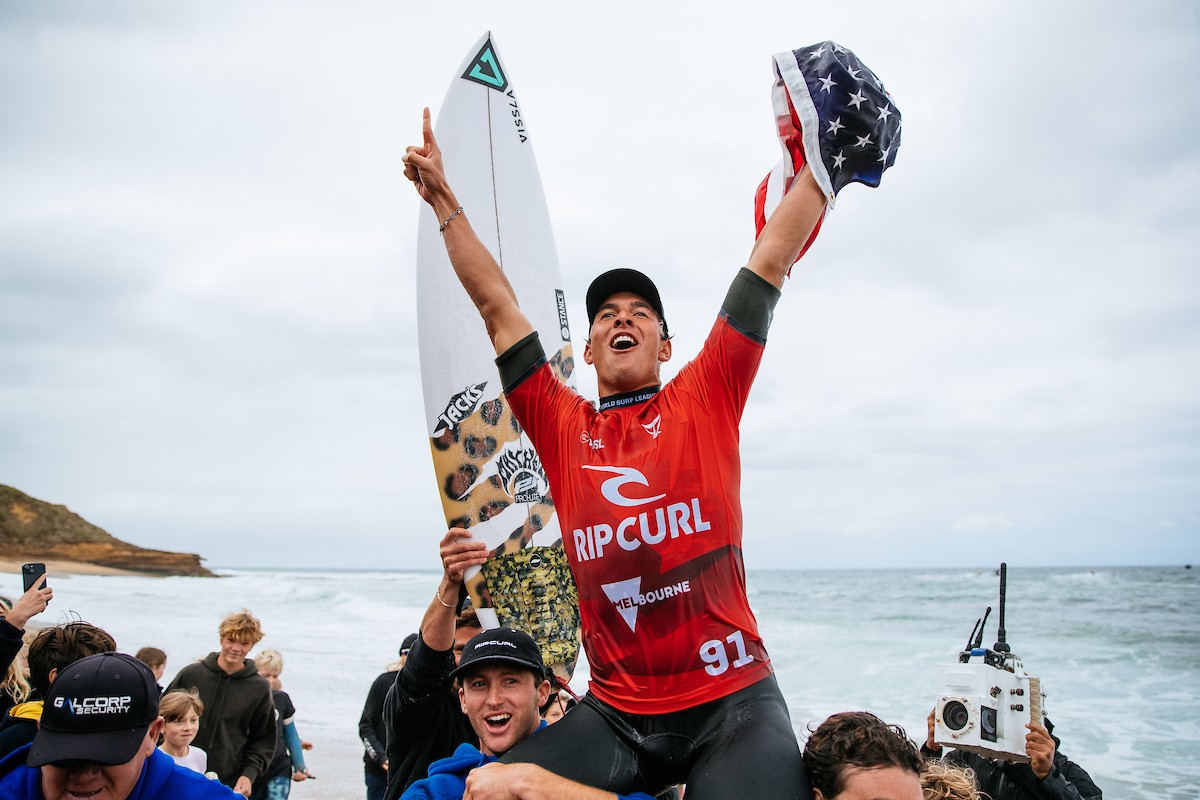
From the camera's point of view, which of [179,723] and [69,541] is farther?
[69,541]

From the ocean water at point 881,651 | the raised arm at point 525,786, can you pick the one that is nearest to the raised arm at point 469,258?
the raised arm at point 525,786

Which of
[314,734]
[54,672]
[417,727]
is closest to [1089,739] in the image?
[314,734]

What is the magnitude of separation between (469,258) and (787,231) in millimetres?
847

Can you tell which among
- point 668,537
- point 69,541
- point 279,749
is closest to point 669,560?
point 668,537

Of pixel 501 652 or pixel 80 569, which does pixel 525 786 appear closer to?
pixel 501 652

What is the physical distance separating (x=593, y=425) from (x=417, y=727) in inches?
56.7

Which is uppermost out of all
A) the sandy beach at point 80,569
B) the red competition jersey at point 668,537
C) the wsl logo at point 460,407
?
the wsl logo at point 460,407

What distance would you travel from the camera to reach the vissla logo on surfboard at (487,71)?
4793 mm

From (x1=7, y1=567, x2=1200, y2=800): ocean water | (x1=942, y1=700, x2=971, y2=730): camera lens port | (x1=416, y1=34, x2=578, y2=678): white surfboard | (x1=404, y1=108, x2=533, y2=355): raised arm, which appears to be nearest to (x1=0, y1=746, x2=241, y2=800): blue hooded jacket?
(x1=404, y1=108, x2=533, y2=355): raised arm

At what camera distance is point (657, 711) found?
2092 millimetres

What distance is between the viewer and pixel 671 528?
2.13m

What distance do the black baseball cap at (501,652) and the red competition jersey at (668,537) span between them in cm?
28

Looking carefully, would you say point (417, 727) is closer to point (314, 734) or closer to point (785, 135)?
point (785, 135)

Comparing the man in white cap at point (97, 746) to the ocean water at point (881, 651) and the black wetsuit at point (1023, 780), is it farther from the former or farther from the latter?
the black wetsuit at point (1023, 780)
